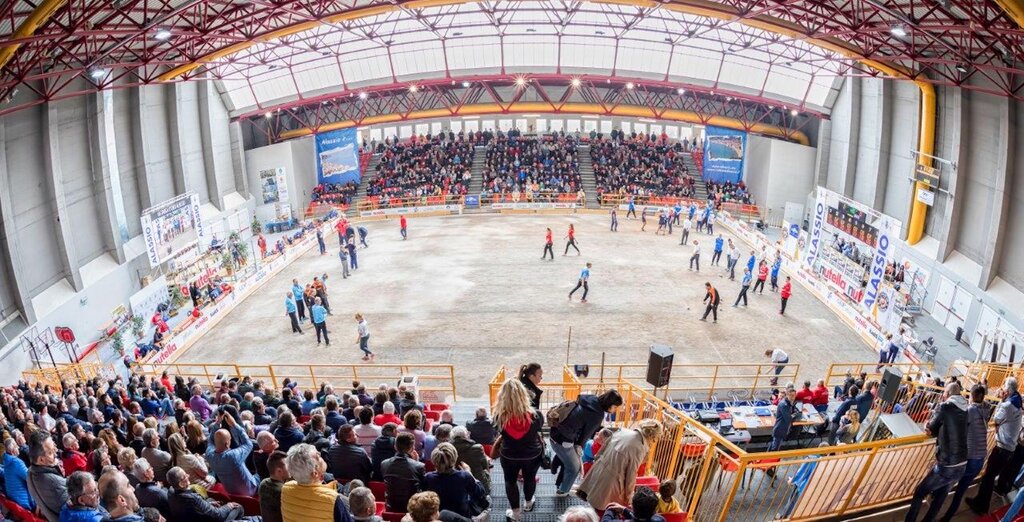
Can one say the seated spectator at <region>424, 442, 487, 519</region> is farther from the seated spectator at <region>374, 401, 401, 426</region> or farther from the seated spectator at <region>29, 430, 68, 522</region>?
the seated spectator at <region>29, 430, 68, 522</region>

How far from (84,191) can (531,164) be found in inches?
1074

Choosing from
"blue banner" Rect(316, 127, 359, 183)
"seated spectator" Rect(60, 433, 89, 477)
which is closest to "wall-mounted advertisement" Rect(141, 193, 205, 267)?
"blue banner" Rect(316, 127, 359, 183)

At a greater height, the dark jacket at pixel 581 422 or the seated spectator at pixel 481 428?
the dark jacket at pixel 581 422

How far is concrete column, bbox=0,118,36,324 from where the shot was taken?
18.5m

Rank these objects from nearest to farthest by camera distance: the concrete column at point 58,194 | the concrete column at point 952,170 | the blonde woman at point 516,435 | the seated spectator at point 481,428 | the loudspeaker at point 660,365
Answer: the blonde woman at point 516,435, the seated spectator at point 481,428, the loudspeaker at point 660,365, the concrete column at point 58,194, the concrete column at point 952,170

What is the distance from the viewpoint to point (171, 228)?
25297 millimetres

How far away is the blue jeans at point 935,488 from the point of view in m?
6.47

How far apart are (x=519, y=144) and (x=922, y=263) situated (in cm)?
2816

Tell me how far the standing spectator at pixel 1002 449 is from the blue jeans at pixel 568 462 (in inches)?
189

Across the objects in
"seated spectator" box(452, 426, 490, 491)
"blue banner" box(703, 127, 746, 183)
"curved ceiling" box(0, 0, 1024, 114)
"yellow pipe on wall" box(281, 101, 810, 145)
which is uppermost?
"curved ceiling" box(0, 0, 1024, 114)

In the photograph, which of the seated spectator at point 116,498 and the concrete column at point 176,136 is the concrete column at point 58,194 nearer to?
the concrete column at point 176,136

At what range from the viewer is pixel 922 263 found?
78.3 feet

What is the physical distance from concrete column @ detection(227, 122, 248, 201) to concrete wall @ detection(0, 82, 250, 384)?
11.6 ft

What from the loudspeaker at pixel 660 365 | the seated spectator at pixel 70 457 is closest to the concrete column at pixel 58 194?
the seated spectator at pixel 70 457
